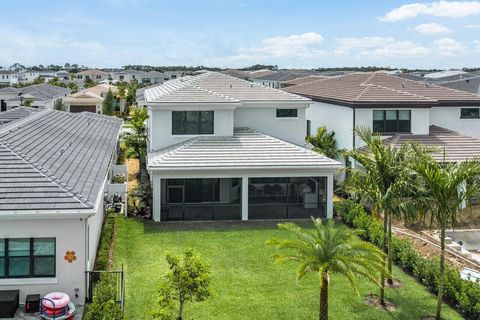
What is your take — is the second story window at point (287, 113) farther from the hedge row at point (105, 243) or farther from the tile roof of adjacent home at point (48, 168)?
the hedge row at point (105, 243)

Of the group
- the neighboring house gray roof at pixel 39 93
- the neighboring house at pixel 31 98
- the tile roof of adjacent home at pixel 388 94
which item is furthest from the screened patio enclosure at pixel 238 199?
the neighboring house gray roof at pixel 39 93

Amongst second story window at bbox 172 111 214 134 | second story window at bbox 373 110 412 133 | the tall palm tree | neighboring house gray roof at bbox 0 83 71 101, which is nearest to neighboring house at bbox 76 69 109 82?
neighboring house gray roof at bbox 0 83 71 101

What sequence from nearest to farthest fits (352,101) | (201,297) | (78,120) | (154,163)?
(201,297) → (154,163) → (352,101) → (78,120)

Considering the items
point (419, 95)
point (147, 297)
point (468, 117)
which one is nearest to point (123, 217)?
point (147, 297)

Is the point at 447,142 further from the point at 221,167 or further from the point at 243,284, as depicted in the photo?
the point at 243,284

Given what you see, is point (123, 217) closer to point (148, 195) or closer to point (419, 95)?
point (148, 195)

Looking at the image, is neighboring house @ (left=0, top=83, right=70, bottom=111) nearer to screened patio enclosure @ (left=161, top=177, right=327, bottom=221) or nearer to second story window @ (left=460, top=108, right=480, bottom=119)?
screened patio enclosure @ (left=161, top=177, right=327, bottom=221)
